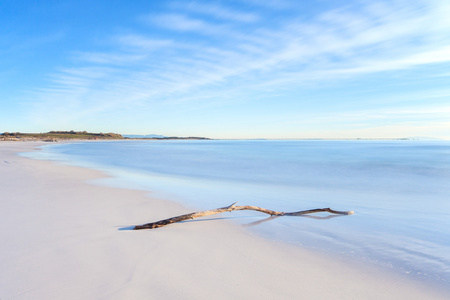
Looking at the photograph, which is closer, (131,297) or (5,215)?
(131,297)

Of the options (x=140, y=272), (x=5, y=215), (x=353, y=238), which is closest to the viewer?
(x=140, y=272)

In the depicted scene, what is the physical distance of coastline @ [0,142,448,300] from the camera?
2.72 m

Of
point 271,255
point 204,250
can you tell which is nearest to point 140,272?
point 204,250

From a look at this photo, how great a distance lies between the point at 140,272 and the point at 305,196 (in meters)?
6.64

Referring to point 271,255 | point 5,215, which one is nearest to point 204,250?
point 271,255

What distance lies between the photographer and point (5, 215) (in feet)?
16.5

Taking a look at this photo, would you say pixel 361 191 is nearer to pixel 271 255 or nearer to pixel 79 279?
pixel 271 255

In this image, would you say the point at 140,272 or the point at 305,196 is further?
the point at 305,196

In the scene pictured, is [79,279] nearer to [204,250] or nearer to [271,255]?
[204,250]

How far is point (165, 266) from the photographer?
3227 mm

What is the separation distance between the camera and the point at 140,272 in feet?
10.1

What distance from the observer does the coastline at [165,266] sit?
2725mm

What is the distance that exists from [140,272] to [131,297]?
47cm

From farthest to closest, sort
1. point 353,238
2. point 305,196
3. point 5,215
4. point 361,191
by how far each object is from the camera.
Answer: point 361,191 → point 305,196 → point 5,215 → point 353,238
